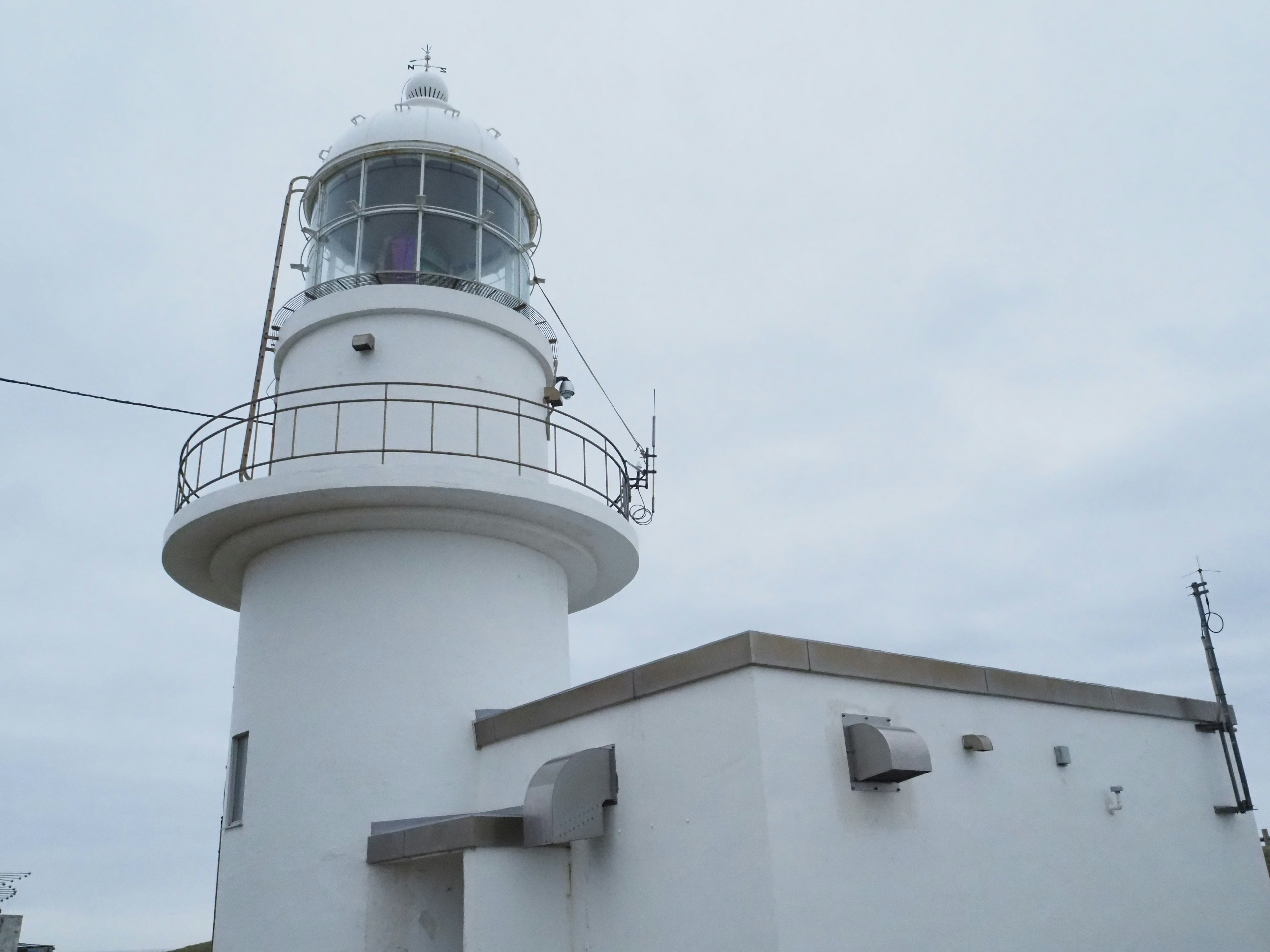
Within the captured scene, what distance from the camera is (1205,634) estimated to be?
12.6 meters

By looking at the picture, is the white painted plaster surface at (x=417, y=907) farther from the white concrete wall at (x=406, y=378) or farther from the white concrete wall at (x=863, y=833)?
the white concrete wall at (x=406, y=378)

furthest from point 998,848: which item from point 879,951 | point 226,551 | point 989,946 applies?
point 226,551

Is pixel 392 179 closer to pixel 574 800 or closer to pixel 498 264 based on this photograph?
pixel 498 264

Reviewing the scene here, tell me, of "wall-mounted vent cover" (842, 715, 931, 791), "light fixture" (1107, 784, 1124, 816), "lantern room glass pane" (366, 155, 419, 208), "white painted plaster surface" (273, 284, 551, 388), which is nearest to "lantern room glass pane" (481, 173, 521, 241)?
"lantern room glass pane" (366, 155, 419, 208)

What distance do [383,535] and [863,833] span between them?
18.0ft

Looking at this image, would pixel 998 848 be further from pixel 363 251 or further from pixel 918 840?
pixel 363 251

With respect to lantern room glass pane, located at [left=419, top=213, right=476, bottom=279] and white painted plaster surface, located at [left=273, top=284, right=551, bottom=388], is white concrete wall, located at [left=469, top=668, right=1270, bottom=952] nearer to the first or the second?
white painted plaster surface, located at [left=273, top=284, right=551, bottom=388]

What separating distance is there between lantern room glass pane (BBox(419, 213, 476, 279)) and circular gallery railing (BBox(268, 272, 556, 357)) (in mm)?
143

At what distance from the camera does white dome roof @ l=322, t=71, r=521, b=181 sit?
12.9 meters

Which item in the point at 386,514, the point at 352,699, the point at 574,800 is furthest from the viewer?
the point at 386,514

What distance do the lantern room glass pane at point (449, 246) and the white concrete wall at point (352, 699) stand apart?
130 inches

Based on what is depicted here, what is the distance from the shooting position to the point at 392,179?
12.9 metres

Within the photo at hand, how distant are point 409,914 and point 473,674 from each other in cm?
225

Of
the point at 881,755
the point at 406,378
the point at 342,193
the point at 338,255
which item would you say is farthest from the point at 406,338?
the point at 881,755
